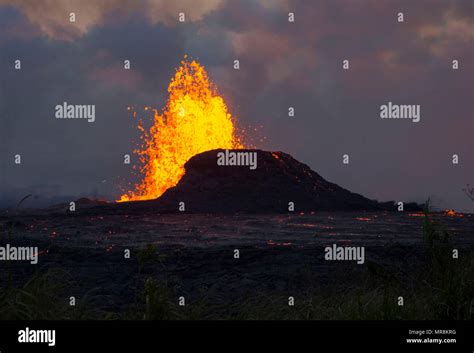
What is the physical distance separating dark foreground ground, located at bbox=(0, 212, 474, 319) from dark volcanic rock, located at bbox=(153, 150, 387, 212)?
5155 mm

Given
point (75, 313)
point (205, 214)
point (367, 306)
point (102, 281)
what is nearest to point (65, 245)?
point (102, 281)

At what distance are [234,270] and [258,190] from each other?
27743mm

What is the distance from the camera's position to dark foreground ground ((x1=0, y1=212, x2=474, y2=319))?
29.6ft

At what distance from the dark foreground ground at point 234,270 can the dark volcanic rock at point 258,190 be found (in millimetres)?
5155

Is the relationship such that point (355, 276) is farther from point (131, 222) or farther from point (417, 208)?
point (417, 208)

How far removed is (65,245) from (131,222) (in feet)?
35.5

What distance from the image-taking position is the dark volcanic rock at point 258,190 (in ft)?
A: 138

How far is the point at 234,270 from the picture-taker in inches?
662
